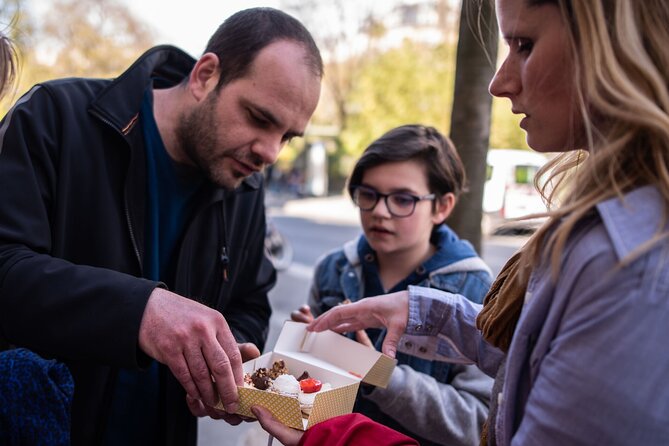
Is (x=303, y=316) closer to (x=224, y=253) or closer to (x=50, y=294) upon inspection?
(x=224, y=253)

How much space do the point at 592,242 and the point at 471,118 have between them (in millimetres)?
1901

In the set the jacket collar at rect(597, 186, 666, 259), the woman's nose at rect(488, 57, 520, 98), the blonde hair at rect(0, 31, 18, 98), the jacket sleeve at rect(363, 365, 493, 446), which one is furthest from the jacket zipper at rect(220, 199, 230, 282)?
the jacket collar at rect(597, 186, 666, 259)

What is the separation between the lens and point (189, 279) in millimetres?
1975

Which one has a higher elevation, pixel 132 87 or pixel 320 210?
pixel 132 87

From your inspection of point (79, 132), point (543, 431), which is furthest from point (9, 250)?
point (543, 431)

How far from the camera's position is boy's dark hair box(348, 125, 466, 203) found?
2.25 metres

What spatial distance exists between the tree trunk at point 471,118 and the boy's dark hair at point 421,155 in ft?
1.06

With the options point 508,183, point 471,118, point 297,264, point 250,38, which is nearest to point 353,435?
point 250,38

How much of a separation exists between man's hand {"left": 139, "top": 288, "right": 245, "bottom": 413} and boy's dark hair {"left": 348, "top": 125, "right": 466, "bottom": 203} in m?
1.15

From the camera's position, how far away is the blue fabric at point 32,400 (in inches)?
55.3

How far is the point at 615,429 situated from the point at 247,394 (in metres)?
0.87

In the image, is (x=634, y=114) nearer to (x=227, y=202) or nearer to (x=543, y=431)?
(x=543, y=431)

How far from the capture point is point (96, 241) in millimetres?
1730

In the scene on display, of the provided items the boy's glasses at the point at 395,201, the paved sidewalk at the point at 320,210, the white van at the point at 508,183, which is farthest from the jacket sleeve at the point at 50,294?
the paved sidewalk at the point at 320,210
